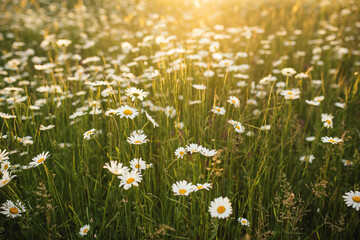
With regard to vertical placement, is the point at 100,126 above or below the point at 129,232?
above

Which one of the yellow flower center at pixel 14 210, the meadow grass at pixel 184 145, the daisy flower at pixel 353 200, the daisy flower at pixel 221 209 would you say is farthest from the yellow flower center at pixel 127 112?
the daisy flower at pixel 353 200

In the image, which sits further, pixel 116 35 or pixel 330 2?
pixel 330 2

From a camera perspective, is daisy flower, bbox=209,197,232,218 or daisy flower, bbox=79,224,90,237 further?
daisy flower, bbox=79,224,90,237

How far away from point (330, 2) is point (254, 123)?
580 centimetres

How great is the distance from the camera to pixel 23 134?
1711mm

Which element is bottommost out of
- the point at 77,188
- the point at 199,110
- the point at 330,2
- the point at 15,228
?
the point at 15,228

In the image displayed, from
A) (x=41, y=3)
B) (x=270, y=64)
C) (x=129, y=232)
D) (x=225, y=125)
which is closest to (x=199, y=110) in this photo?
(x=225, y=125)

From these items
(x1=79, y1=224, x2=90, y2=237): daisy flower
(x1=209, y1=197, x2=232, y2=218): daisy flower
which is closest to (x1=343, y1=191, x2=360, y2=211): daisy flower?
(x1=209, y1=197, x2=232, y2=218): daisy flower

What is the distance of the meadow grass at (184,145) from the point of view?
1.34m

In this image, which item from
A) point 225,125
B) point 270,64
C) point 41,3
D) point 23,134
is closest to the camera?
point 23,134

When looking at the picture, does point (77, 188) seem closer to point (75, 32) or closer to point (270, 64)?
point (270, 64)

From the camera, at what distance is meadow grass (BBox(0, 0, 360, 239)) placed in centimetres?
134

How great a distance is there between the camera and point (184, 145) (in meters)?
1.48

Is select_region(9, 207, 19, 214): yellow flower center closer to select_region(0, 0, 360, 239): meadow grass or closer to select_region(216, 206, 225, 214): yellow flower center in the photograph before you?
select_region(0, 0, 360, 239): meadow grass
